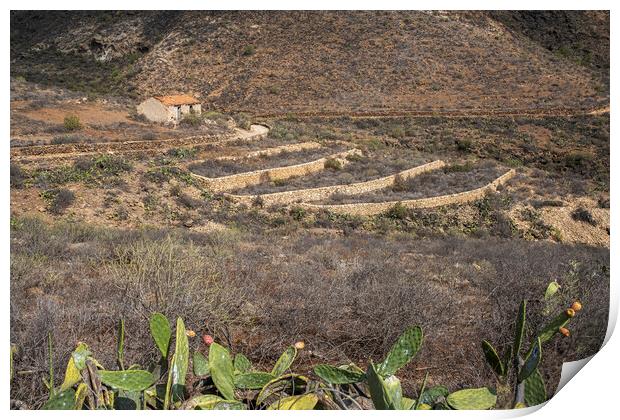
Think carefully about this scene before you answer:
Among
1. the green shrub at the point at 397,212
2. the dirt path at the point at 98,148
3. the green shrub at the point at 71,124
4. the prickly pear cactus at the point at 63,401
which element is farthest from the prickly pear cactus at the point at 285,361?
the green shrub at the point at 71,124

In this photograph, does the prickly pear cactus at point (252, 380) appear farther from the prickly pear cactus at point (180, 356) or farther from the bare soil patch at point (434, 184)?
the bare soil patch at point (434, 184)

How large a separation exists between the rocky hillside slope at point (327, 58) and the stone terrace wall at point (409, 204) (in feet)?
47.9

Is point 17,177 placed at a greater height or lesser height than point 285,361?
lesser

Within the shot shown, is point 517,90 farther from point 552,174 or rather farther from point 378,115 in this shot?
point 552,174

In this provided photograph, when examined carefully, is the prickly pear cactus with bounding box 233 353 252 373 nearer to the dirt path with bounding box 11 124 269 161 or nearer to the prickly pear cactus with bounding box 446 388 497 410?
the prickly pear cactus with bounding box 446 388 497 410

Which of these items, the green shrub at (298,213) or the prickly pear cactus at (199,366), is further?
the green shrub at (298,213)

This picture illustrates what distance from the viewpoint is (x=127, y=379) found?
3260mm

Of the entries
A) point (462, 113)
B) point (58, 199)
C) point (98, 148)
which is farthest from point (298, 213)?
point (462, 113)

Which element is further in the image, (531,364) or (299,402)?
(531,364)

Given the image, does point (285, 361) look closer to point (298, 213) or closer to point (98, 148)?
point (298, 213)

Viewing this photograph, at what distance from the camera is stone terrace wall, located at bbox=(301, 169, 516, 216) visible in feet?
54.7

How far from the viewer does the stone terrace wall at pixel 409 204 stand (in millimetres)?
16672

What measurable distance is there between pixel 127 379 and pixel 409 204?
49.0 ft

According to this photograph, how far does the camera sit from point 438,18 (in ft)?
138
